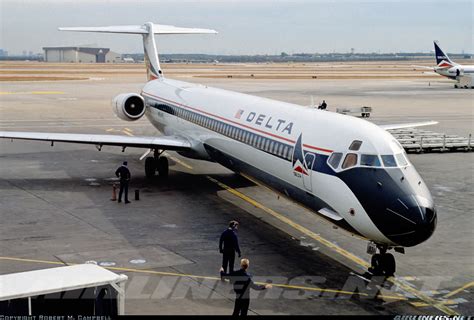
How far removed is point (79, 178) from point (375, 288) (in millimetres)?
15490

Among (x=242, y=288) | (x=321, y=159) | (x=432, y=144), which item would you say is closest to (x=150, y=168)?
(x=321, y=159)

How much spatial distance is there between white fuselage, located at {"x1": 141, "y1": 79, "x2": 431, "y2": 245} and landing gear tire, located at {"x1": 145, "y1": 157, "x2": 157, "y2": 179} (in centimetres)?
186

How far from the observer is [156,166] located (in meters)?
26.8

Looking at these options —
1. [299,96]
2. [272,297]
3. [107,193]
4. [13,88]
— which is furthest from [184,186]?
[13,88]

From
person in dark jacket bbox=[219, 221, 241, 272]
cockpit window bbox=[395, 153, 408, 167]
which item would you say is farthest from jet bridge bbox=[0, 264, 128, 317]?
cockpit window bbox=[395, 153, 408, 167]

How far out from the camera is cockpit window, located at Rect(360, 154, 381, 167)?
47.7 ft

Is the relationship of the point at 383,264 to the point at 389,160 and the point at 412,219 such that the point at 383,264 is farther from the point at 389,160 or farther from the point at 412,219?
the point at 389,160

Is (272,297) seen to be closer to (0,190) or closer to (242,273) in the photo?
(242,273)

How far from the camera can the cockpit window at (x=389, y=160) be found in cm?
1450

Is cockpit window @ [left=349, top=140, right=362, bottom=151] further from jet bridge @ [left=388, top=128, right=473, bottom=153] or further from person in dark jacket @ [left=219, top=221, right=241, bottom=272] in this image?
jet bridge @ [left=388, top=128, right=473, bottom=153]

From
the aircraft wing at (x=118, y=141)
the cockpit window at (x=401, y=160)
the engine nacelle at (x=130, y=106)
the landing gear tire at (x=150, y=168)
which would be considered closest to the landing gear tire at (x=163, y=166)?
the landing gear tire at (x=150, y=168)

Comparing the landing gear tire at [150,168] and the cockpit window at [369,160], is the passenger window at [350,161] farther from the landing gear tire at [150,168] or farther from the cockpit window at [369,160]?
the landing gear tire at [150,168]

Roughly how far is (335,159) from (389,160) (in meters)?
1.25

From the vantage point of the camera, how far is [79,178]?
26516mm
